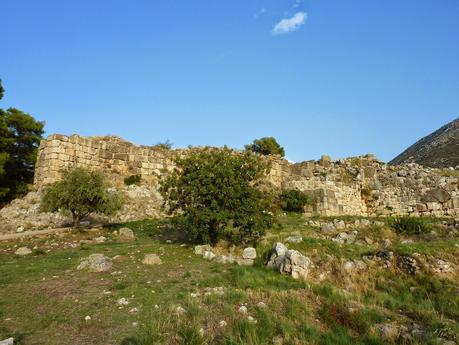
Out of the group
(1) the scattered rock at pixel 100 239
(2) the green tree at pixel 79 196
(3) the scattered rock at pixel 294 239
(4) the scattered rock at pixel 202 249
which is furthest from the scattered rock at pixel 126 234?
(3) the scattered rock at pixel 294 239

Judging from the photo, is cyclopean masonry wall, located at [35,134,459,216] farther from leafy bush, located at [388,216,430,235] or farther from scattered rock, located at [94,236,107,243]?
leafy bush, located at [388,216,430,235]

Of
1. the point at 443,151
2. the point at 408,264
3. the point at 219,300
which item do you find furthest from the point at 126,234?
the point at 443,151

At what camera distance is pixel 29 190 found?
1812 cm

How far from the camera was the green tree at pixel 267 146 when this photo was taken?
118 ft

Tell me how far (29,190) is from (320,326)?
16630 mm

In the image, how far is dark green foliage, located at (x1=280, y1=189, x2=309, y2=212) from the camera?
67.3 ft

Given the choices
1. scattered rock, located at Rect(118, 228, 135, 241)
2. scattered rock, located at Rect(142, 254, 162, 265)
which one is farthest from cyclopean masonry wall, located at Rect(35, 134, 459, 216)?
scattered rock, located at Rect(142, 254, 162, 265)

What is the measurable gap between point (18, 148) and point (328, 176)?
18063 mm

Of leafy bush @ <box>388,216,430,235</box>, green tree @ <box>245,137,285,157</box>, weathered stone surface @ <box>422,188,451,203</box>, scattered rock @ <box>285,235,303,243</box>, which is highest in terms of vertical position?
green tree @ <box>245,137,285,157</box>

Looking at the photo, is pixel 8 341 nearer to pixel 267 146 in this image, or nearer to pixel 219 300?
pixel 219 300

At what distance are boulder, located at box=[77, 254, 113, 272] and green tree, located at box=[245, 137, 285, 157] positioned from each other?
90.6 feet

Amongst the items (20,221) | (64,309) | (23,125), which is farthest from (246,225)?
(23,125)

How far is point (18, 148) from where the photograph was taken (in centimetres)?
2020

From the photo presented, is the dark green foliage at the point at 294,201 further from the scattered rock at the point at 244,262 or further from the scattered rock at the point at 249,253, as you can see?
the scattered rock at the point at 244,262
